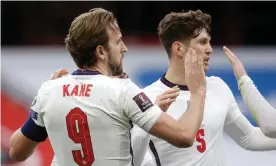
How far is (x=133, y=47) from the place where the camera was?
7383mm

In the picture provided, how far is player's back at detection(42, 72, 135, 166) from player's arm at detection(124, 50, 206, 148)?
0.09 m

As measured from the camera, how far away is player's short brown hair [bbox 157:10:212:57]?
514cm

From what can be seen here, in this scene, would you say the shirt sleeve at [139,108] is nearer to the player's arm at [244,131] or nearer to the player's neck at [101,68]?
the player's neck at [101,68]

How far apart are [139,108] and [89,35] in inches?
16.8

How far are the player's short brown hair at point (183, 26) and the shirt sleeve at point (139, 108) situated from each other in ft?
3.90

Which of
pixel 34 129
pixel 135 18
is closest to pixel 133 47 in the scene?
pixel 135 18

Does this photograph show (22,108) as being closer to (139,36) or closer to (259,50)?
(139,36)

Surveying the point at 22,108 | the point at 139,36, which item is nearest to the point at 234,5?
the point at 139,36

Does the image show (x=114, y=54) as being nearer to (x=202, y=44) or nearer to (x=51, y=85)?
(x=51, y=85)

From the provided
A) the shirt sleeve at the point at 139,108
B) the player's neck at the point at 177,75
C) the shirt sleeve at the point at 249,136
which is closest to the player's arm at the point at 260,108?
the shirt sleeve at the point at 249,136

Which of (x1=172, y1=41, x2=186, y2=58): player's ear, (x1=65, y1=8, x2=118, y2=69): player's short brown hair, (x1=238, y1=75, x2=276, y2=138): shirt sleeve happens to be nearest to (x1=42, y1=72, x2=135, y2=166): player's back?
(x1=65, y1=8, x2=118, y2=69): player's short brown hair

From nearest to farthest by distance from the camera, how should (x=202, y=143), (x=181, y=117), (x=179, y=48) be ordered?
(x=181, y=117) → (x=202, y=143) → (x=179, y=48)

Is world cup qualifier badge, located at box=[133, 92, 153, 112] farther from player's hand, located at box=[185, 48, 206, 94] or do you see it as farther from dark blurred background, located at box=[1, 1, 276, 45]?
dark blurred background, located at box=[1, 1, 276, 45]

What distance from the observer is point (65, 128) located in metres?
4.12
